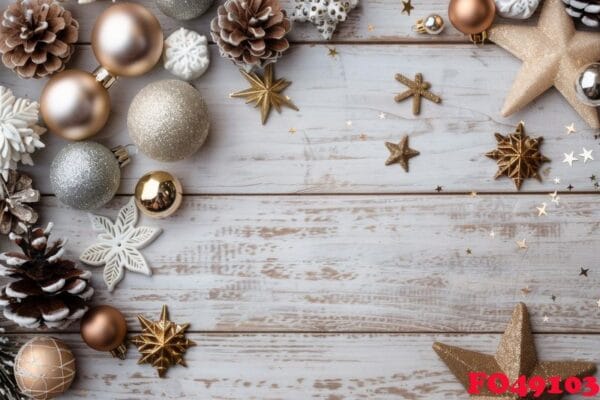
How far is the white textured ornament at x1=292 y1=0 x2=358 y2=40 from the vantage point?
3.37 ft

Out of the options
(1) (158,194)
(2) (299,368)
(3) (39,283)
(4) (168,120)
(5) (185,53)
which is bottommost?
(2) (299,368)

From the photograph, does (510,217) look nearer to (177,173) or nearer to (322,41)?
(322,41)

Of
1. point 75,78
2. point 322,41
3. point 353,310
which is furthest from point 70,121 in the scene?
point 353,310

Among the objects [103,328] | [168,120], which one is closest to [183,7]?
[168,120]

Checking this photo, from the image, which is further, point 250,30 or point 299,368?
point 299,368

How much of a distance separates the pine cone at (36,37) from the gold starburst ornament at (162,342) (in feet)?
1.37

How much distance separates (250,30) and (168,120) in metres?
0.18

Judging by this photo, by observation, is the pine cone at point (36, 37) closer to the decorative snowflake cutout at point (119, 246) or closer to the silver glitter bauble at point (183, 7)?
the silver glitter bauble at point (183, 7)

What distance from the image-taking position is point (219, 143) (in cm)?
109

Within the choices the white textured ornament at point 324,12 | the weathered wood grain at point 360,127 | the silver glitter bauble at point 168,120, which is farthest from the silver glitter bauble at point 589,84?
the silver glitter bauble at point 168,120

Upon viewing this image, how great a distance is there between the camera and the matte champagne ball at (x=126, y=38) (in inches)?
39.3

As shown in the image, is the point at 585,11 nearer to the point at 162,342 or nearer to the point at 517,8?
the point at 517,8

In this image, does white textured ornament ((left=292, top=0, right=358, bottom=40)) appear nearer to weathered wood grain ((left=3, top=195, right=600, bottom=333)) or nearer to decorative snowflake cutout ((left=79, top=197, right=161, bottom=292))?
weathered wood grain ((left=3, top=195, right=600, bottom=333))

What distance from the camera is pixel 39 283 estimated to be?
100 centimetres
